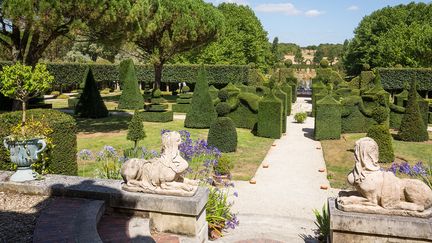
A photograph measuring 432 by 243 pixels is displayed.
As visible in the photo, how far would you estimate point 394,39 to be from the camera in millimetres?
44062

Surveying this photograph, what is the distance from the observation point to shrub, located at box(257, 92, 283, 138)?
1764cm

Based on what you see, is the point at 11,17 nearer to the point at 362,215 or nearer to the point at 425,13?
the point at 362,215

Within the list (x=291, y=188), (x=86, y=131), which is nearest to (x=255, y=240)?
(x=291, y=188)

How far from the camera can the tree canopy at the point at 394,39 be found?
3944 cm

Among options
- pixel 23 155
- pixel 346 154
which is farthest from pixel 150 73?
pixel 23 155

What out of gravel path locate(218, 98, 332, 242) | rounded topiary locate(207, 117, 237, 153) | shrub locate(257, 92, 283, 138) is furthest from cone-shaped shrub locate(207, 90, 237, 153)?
shrub locate(257, 92, 283, 138)

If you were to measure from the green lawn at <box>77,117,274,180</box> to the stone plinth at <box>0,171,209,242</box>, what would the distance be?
4280mm

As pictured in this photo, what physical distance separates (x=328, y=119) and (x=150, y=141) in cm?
814

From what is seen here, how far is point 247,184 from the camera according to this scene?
1081 cm

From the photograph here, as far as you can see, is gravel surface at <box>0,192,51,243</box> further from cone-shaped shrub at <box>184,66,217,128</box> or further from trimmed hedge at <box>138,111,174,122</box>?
trimmed hedge at <box>138,111,174,122</box>

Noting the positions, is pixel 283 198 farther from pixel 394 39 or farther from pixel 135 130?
pixel 394 39

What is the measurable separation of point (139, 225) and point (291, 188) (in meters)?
5.82

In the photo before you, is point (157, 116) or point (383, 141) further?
point (157, 116)

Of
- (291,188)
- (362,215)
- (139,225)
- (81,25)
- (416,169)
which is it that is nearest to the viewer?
(362,215)
